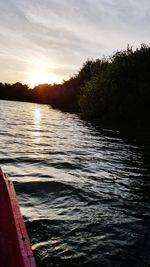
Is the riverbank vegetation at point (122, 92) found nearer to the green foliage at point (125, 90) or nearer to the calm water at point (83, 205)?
the green foliage at point (125, 90)

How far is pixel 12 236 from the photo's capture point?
13.5 feet

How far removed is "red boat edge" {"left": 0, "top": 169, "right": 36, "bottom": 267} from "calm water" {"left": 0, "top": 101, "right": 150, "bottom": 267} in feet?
4.57

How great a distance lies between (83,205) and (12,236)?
459cm

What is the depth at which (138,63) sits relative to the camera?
4012 cm

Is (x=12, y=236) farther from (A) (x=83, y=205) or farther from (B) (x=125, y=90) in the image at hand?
(B) (x=125, y=90)

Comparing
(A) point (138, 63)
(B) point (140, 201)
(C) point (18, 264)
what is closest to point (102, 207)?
(B) point (140, 201)

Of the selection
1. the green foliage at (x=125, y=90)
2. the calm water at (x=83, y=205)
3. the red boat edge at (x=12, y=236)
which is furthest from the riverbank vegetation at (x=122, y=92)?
the red boat edge at (x=12, y=236)

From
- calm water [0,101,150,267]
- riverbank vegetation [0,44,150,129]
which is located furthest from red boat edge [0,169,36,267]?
riverbank vegetation [0,44,150,129]

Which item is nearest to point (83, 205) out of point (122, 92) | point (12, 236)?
point (12, 236)

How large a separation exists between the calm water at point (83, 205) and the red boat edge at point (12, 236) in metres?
1.39

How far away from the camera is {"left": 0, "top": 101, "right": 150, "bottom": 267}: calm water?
604 cm

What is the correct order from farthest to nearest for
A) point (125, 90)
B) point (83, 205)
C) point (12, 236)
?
point (125, 90)
point (83, 205)
point (12, 236)

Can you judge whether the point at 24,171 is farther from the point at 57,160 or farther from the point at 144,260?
the point at 144,260

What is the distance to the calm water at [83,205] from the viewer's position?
238 inches
